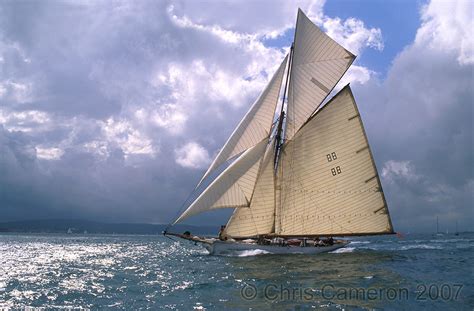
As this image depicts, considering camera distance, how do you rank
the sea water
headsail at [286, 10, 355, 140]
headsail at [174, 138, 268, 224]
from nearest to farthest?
1. the sea water
2. headsail at [174, 138, 268, 224]
3. headsail at [286, 10, 355, 140]

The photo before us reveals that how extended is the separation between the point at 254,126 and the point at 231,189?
657 centimetres

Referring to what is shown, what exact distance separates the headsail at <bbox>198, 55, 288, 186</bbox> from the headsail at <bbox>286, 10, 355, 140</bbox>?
8.06 feet

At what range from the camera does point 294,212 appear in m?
44.9

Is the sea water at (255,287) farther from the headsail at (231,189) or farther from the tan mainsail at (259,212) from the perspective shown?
the tan mainsail at (259,212)

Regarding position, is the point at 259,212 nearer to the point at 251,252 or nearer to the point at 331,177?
the point at 251,252

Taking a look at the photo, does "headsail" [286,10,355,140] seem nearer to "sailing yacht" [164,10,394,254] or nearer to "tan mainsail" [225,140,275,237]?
"sailing yacht" [164,10,394,254]

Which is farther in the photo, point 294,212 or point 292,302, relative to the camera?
point 294,212

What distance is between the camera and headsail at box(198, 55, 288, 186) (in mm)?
42531

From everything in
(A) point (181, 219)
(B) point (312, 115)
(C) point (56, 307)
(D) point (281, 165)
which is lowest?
(C) point (56, 307)

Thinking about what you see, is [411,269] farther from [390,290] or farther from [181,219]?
[181,219]

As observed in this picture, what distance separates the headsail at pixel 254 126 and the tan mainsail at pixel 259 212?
8.56ft

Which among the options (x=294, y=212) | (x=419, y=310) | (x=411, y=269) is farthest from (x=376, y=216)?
(x=419, y=310)

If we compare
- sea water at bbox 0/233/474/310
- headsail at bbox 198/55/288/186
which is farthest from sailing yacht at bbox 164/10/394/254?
sea water at bbox 0/233/474/310

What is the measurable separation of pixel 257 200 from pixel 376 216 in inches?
479
